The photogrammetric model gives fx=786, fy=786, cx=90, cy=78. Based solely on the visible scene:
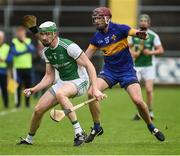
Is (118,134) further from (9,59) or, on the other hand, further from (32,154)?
(9,59)

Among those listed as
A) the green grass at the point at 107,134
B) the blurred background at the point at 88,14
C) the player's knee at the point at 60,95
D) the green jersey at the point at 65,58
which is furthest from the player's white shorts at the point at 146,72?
the blurred background at the point at 88,14

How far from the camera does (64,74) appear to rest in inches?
496

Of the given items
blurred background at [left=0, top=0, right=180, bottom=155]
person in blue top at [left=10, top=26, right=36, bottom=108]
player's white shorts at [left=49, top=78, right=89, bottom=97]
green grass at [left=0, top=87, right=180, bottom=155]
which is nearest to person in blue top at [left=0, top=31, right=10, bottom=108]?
person in blue top at [left=10, top=26, right=36, bottom=108]

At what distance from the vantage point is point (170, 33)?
117ft

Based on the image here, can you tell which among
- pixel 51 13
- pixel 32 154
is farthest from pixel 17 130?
pixel 51 13

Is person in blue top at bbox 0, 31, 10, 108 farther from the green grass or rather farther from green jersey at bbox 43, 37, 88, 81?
green jersey at bbox 43, 37, 88, 81

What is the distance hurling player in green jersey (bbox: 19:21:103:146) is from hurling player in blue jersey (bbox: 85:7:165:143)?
0.72 m

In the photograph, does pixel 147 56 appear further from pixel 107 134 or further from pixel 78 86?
pixel 78 86

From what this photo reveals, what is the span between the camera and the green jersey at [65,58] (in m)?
12.4

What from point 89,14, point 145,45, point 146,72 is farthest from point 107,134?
point 89,14

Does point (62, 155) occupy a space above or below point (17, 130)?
above

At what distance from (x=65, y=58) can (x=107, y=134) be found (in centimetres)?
A: 278

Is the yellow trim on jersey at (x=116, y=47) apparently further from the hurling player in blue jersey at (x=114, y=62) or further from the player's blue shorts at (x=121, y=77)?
the player's blue shorts at (x=121, y=77)

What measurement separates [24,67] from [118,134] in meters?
8.47
